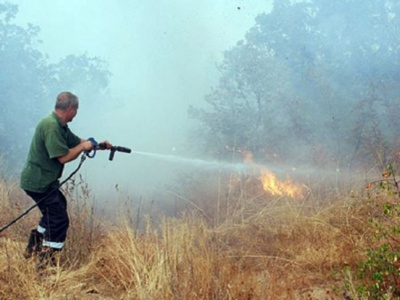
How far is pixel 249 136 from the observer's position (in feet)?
35.4

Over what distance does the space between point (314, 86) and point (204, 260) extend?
8503 millimetres

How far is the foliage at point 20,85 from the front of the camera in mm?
12352

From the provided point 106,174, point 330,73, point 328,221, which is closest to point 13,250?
point 328,221

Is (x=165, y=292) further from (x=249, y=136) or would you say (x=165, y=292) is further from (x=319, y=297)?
(x=249, y=136)

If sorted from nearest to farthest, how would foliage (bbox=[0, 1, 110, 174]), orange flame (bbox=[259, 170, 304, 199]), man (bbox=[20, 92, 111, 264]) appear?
man (bbox=[20, 92, 111, 264]) → orange flame (bbox=[259, 170, 304, 199]) → foliage (bbox=[0, 1, 110, 174])

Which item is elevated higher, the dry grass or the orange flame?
the orange flame

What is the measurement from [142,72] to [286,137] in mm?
12540

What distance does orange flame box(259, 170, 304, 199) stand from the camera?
727cm

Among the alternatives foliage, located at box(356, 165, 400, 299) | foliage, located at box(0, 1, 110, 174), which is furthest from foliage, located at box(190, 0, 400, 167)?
foliage, located at box(356, 165, 400, 299)

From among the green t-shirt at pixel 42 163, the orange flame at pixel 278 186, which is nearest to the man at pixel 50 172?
the green t-shirt at pixel 42 163

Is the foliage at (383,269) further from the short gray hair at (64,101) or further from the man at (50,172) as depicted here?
the short gray hair at (64,101)

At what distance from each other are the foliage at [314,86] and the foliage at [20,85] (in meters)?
5.62

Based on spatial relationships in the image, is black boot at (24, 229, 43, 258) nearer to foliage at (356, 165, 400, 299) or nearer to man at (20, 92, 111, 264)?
man at (20, 92, 111, 264)

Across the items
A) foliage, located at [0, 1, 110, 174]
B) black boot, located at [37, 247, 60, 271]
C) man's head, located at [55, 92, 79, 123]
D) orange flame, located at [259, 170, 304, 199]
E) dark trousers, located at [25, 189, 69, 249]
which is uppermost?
foliage, located at [0, 1, 110, 174]
